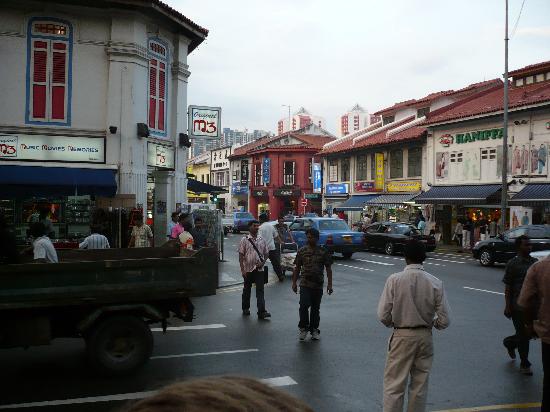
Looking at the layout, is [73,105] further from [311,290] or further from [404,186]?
[404,186]

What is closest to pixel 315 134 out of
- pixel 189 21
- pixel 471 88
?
pixel 471 88

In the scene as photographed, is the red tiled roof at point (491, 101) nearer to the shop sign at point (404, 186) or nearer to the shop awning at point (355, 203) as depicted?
the shop sign at point (404, 186)

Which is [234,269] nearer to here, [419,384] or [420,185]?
[419,384]

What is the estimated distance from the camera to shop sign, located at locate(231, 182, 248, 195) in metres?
60.8

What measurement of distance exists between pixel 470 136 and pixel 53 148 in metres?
22.7

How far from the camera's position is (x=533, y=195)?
2581 centimetres

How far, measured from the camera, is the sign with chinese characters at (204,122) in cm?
1959

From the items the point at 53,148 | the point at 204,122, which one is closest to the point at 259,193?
the point at 204,122

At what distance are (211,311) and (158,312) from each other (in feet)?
13.9

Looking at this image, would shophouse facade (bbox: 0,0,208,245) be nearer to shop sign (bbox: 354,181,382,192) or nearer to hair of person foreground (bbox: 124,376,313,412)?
hair of person foreground (bbox: 124,376,313,412)

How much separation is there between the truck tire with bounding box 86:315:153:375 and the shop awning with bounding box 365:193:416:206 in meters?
28.5

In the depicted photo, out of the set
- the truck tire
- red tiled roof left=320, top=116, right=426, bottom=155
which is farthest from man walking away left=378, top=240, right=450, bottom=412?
red tiled roof left=320, top=116, right=426, bottom=155

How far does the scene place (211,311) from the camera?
37.5 feet

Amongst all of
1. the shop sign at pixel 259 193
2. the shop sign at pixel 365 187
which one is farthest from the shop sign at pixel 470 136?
the shop sign at pixel 259 193
